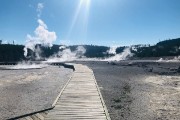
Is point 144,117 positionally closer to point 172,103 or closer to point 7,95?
point 172,103

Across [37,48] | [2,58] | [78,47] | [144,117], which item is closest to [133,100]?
[144,117]

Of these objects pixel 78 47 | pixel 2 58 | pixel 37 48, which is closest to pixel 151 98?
pixel 2 58

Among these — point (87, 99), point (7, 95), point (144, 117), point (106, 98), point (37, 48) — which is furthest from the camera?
point (37, 48)

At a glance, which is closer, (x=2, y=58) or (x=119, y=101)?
(x=119, y=101)

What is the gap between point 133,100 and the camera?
47.1ft

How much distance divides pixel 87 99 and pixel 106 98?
7.33 ft

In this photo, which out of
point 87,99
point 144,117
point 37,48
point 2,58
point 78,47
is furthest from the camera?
point 78,47

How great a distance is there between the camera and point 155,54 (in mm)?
87875

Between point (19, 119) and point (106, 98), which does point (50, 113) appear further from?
point (106, 98)

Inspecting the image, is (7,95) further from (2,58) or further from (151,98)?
(2,58)

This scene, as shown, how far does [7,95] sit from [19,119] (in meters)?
6.46

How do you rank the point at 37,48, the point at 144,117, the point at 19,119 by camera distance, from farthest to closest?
the point at 37,48 < the point at 144,117 < the point at 19,119

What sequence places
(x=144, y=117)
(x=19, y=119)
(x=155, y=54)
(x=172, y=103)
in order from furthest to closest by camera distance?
(x=155, y=54) < (x=172, y=103) < (x=144, y=117) < (x=19, y=119)

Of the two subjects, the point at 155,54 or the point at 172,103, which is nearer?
the point at 172,103
